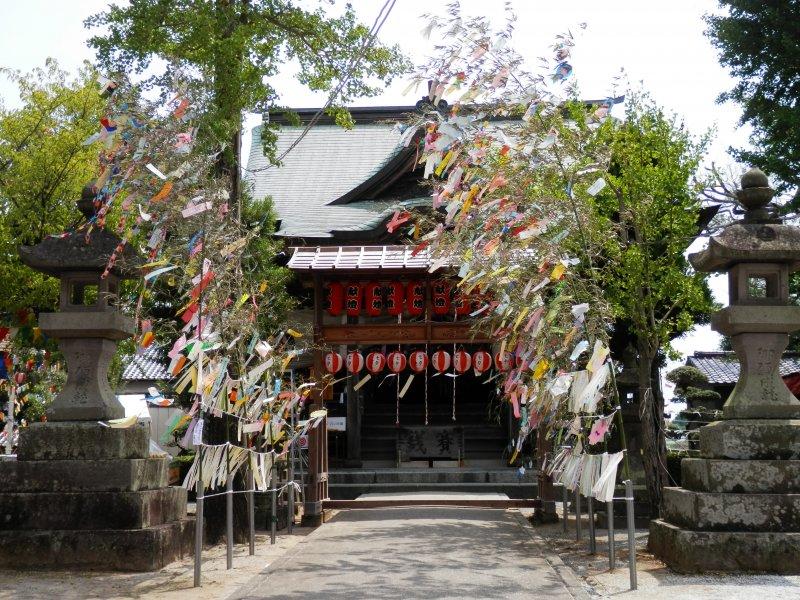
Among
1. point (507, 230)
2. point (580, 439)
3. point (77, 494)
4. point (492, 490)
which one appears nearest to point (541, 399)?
Result: point (580, 439)

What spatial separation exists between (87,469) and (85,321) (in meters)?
1.63

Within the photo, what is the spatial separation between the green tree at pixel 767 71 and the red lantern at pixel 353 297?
8380mm

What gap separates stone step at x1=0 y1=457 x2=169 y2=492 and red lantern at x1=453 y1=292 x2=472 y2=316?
246 inches

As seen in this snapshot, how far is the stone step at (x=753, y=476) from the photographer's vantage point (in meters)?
8.12

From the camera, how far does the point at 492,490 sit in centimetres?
1708

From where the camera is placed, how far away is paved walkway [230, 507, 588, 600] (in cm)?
761

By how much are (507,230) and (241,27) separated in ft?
15.5

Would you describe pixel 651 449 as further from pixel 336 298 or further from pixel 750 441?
pixel 336 298

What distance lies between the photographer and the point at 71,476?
8898 millimetres

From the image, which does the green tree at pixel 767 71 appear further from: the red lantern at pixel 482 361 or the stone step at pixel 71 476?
the stone step at pixel 71 476

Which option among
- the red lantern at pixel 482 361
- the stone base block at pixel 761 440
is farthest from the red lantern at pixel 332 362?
the stone base block at pixel 761 440

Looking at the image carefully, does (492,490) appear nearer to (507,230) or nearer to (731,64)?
(507,230)

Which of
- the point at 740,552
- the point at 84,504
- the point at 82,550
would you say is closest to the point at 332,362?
the point at 84,504

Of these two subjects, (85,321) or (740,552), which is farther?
(85,321)
